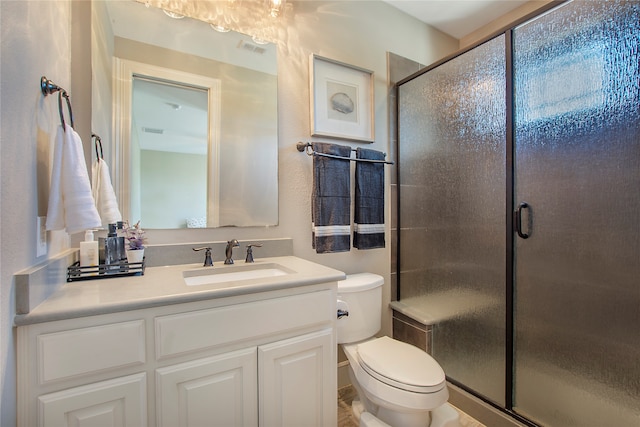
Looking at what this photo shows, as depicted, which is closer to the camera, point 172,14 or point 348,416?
point 172,14

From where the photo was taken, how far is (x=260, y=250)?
1544 millimetres

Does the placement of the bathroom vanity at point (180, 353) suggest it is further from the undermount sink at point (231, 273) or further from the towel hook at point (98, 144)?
the towel hook at point (98, 144)

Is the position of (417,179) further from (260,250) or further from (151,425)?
(151,425)

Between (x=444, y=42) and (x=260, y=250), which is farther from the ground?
(x=444, y=42)

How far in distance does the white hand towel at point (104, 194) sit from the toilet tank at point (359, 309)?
1.09 meters

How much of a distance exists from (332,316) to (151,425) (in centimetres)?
67

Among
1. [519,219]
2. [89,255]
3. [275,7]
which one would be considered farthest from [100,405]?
[275,7]

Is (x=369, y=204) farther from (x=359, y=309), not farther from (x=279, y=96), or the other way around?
(x=279, y=96)

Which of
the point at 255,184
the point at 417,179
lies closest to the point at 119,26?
the point at 255,184

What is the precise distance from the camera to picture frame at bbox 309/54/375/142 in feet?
5.70

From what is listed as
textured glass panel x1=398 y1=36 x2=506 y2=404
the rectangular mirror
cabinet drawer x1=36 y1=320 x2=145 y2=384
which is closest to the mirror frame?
the rectangular mirror

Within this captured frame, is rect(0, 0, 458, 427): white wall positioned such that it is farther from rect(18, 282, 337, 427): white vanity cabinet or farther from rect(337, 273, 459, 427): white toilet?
rect(337, 273, 459, 427): white toilet

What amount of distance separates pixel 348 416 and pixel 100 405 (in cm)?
123

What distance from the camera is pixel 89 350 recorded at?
790mm
